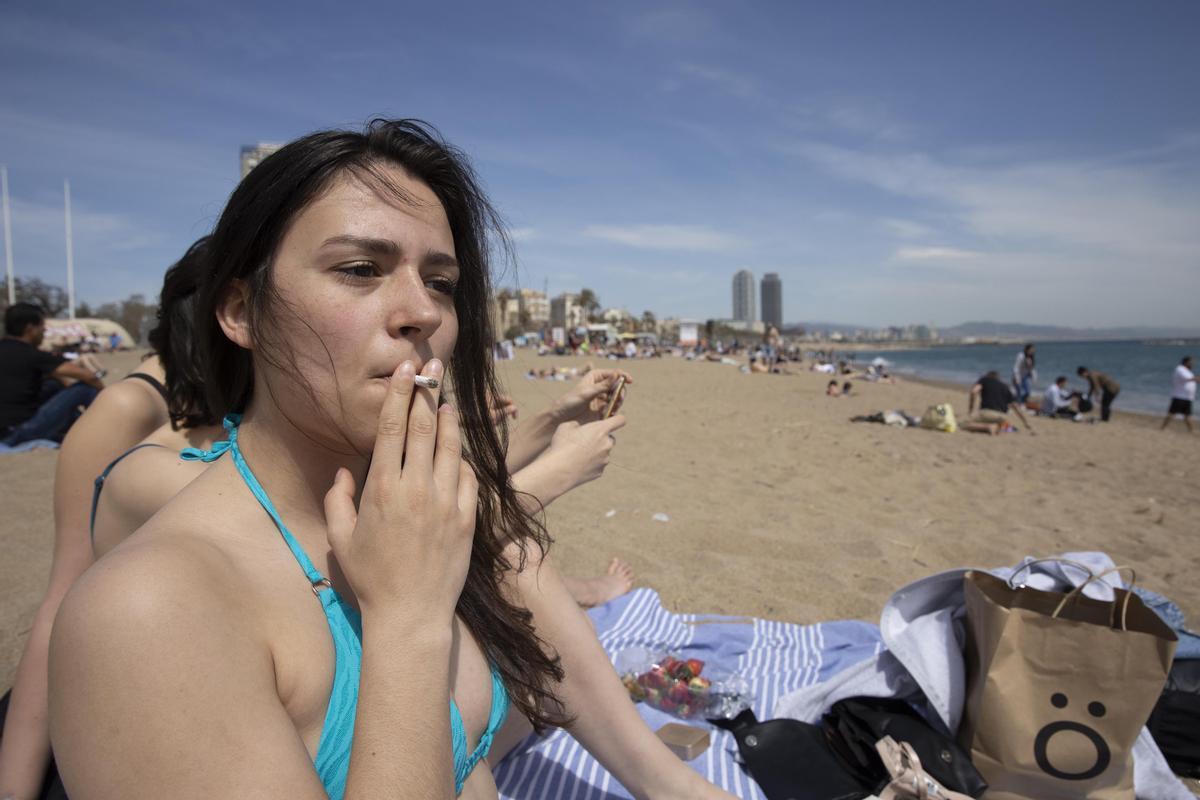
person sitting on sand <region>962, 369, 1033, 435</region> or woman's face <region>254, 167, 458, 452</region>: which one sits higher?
woman's face <region>254, 167, 458, 452</region>

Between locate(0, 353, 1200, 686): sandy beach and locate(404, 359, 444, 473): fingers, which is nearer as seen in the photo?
locate(404, 359, 444, 473): fingers

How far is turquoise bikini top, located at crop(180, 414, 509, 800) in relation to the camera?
116 centimetres

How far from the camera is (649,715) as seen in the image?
2818 millimetres

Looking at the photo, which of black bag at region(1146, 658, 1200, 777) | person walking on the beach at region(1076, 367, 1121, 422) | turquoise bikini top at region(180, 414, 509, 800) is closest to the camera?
turquoise bikini top at region(180, 414, 509, 800)

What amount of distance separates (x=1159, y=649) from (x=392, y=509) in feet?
7.56

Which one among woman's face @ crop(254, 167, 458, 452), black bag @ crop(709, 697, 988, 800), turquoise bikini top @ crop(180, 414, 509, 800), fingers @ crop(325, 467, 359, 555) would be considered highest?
woman's face @ crop(254, 167, 458, 452)

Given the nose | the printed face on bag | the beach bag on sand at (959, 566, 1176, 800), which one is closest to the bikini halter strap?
A: the nose

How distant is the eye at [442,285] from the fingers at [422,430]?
0.26 m

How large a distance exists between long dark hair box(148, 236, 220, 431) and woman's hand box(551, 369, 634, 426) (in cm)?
122

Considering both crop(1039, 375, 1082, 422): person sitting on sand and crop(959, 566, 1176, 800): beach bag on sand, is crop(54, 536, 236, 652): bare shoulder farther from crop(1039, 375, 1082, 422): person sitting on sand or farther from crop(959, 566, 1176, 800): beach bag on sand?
crop(1039, 375, 1082, 422): person sitting on sand

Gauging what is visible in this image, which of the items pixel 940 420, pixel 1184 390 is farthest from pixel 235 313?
pixel 1184 390

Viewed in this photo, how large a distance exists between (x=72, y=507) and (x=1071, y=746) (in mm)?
3451

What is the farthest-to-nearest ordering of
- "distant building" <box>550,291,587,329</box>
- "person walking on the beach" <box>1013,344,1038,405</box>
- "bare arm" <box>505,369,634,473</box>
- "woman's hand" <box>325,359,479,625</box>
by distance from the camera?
"distant building" <box>550,291,587,329</box>
"person walking on the beach" <box>1013,344,1038,405</box>
"bare arm" <box>505,369,634,473</box>
"woman's hand" <box>325,359,479,625</box>

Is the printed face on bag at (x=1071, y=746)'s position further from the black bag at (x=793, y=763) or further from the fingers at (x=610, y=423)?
the fingers at (x=610, y=423)
